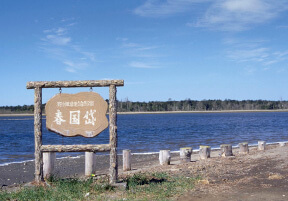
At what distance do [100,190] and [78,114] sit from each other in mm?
1953

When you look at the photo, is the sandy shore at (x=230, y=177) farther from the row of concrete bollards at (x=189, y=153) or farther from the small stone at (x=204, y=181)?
the row of concrete bollards at (x=189, y=153)

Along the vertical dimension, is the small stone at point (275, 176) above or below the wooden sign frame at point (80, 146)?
below

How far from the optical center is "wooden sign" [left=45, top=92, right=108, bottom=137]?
28.5 ft

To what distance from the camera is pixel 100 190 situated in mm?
8039

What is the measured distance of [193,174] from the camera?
10453mm

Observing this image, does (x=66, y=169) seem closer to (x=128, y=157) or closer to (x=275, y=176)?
(x=128, y=157)

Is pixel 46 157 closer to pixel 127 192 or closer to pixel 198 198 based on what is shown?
pixel 127 192

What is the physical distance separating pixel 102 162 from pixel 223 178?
849 cm

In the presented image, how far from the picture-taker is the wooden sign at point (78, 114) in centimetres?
867

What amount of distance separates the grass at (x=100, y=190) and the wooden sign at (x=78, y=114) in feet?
→ 4.06

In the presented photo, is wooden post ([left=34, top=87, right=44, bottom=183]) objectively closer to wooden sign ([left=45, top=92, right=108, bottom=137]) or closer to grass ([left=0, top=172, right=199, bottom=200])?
wooden sign ([left=45, top=92, right=108, bottom=137])

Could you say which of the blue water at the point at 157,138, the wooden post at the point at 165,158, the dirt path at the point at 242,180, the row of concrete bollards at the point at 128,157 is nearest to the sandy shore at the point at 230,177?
the dirt path at the point at 242,180

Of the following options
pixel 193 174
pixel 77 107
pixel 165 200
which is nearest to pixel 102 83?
Answer: pixel 77 107

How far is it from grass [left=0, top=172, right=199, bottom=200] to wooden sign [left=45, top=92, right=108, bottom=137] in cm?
124
